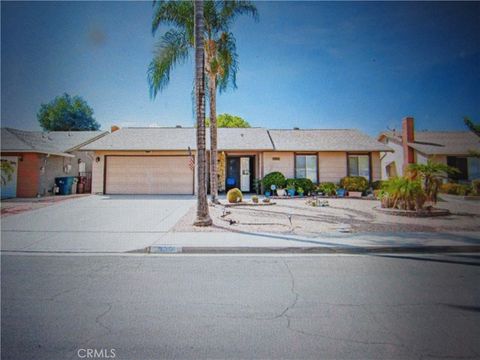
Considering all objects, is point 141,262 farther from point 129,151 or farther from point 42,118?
point 42,118

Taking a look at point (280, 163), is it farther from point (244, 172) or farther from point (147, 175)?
point (147, 175)

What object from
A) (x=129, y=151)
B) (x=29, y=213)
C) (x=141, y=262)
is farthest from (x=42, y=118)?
(x=141, y=262)

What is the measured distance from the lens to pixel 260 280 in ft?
14.4

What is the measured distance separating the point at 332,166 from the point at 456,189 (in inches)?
329

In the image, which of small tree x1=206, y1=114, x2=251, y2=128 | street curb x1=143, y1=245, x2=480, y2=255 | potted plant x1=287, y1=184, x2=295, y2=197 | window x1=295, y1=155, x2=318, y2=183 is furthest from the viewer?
small tree x1=206, y1=114, x2=251, y2=128

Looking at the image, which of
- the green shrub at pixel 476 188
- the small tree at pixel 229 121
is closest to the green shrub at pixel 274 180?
the green shrub at pixel 476 188

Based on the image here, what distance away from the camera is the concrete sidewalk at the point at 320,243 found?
612cm

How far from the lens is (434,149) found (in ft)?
70.8

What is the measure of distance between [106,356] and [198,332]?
906 mm

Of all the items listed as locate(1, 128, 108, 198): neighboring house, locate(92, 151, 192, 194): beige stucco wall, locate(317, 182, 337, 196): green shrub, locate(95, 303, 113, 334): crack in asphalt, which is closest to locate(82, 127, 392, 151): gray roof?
locate(92, 151, 192, 194): beige stucco wall

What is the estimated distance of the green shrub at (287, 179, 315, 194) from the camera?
17922 mm

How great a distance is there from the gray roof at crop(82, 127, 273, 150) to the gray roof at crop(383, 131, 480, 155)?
13.5m

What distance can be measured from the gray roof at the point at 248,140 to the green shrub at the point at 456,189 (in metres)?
4.73

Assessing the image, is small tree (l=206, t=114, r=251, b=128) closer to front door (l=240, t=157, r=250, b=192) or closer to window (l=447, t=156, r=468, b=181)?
front door (l=240, t=157, r=250, b=192)
